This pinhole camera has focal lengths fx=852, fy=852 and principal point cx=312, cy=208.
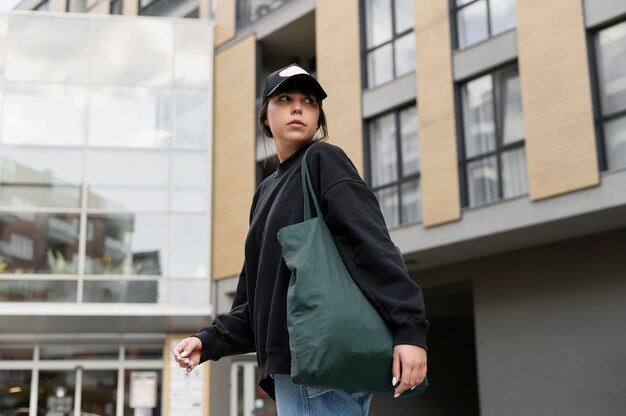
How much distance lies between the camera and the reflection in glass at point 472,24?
15.3 metres

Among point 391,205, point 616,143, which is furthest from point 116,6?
point 616,143

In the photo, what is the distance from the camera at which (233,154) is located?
20.9 metres

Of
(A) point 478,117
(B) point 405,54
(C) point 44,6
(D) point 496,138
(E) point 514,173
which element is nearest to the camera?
(E) point 514,173

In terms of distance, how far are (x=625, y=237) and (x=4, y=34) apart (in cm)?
1590

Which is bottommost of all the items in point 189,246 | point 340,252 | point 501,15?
point 340,252

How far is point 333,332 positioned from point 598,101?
486 inches

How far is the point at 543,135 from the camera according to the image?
13.5m

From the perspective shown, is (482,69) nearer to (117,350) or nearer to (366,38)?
(366,38)

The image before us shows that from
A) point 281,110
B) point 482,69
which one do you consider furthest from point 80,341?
point 281,110

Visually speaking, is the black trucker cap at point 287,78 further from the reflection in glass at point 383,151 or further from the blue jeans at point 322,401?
the reflection in glass at point 383,151

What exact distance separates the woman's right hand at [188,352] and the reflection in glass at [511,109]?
41.8ft

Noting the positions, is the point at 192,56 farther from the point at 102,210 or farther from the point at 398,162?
the point at 398,162

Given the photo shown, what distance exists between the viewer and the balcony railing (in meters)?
21.0

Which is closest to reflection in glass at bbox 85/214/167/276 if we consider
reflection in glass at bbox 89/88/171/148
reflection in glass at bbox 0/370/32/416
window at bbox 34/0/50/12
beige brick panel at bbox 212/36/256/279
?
beige brick panel at bbox 212/36/256/279
